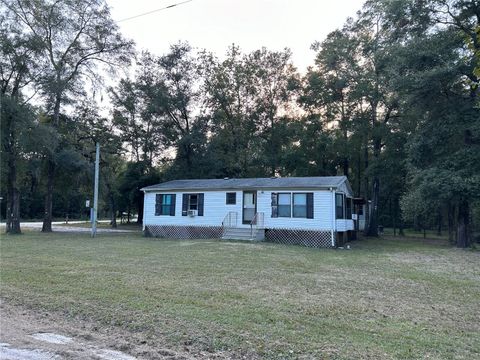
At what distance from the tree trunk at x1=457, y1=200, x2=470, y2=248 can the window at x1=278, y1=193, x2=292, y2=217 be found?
27.3 ft

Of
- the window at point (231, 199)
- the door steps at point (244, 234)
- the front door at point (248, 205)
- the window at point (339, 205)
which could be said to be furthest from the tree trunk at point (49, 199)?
the window at point (339, 205)

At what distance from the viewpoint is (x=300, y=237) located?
17016mm

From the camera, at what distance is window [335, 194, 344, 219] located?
17013mm

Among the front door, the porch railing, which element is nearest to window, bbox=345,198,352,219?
the porch railing

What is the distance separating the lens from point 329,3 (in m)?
7.82

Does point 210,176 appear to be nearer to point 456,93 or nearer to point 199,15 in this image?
point 456,93

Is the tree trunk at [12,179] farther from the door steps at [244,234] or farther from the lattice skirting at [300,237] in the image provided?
the lattice skirting at [300,237]

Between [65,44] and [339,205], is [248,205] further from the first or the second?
[65,44]

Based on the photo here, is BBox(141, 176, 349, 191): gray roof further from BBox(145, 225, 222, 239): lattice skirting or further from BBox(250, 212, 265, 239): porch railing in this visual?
BBox(145, 225, 222, 239): lattice skirting

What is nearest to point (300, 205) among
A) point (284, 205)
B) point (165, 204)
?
point (284, 205)

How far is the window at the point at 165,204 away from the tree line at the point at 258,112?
5633mm

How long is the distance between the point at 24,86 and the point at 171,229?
39.1 feet

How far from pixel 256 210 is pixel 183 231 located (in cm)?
430

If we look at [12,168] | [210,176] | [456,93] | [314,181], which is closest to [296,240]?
[314,181]
